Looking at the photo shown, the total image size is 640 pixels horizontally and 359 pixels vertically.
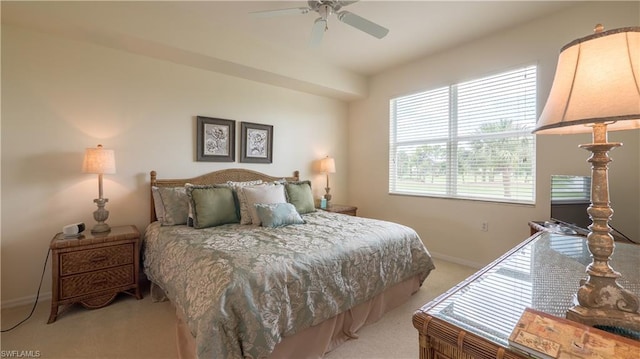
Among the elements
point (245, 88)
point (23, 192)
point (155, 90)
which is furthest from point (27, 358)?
point (245, 88)

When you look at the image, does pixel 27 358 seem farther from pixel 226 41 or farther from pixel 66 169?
pixel 226 41

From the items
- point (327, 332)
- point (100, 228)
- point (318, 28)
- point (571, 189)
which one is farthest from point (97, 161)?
point (571, 189)

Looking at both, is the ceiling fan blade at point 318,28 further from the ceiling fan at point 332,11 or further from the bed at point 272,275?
the bed at point 272,275

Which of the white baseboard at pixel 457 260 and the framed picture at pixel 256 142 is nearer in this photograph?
the white baseboard at pixel 457 260

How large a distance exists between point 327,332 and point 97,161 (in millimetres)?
2456

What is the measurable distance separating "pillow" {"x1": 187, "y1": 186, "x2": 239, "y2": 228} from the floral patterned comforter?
0.43 feet

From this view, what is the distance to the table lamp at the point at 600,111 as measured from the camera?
0.67m

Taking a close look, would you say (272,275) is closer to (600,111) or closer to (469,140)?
(600,111)

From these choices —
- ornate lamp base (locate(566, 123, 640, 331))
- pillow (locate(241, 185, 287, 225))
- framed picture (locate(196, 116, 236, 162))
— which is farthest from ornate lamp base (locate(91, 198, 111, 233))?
ornate lamp base (locate(566, 123, 640, 331))

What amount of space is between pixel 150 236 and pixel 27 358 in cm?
108

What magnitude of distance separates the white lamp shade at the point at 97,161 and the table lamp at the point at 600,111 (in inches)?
122

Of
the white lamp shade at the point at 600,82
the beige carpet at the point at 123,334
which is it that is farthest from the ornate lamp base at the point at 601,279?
the beige carpet at the point at 123,334

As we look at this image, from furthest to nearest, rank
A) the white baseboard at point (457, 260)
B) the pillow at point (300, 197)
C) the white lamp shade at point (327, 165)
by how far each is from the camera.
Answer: the white lamp shade at point (327, 165) → the white baseboard at point (457, 260) → the pillow at point (300, 197)

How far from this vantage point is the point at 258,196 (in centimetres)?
288
